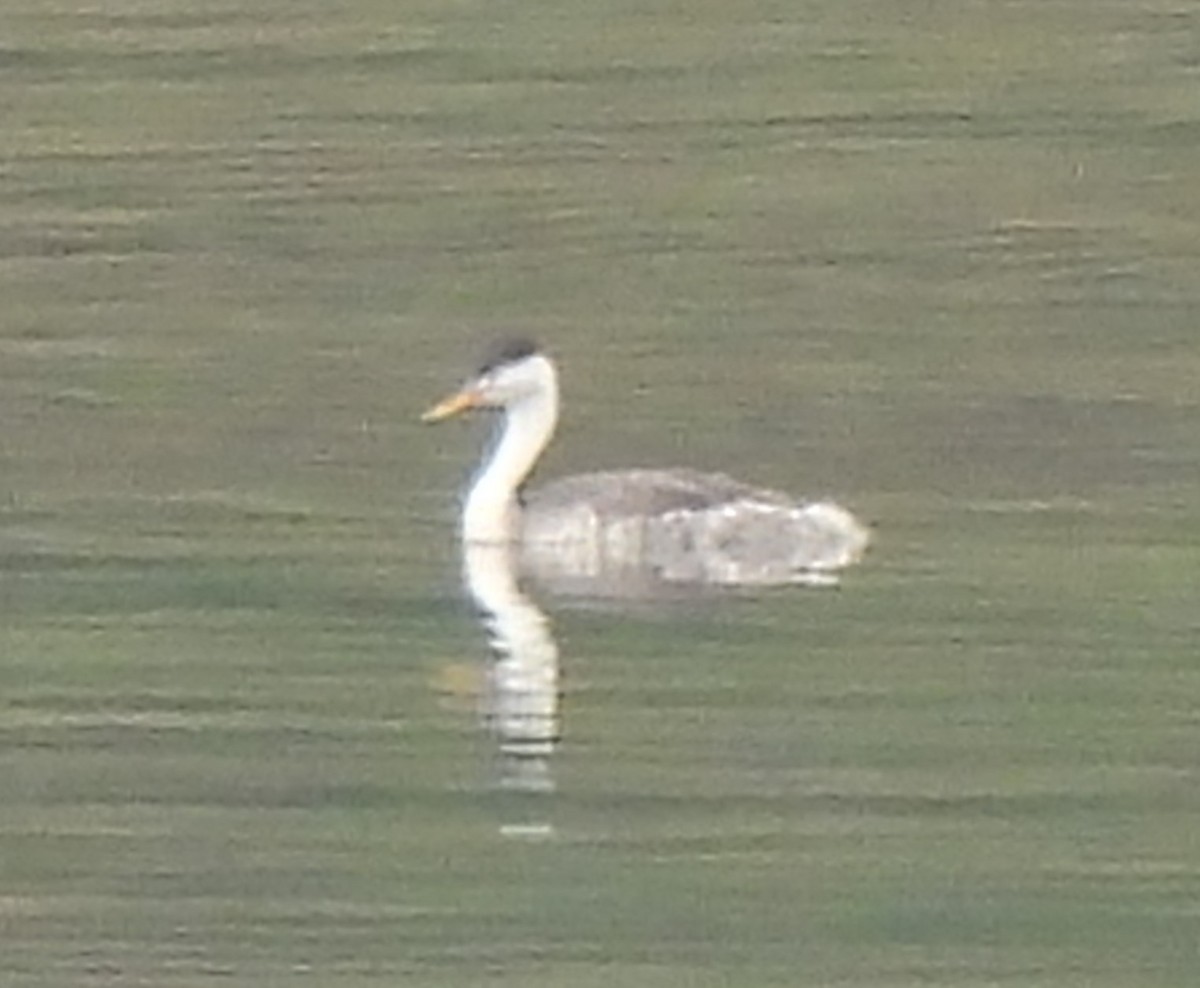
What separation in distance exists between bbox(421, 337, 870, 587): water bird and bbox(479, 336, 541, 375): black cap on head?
1.18ft

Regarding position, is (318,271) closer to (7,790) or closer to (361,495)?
(361,495)

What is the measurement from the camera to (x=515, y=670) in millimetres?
18109

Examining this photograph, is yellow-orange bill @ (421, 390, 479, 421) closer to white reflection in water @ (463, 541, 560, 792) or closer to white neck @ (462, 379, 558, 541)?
white neck @ (462, 379, 558, 541)

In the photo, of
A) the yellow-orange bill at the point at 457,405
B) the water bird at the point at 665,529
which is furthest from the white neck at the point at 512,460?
the yellow-orange bill at the point at 457,405

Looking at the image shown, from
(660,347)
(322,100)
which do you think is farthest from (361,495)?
(322,100)

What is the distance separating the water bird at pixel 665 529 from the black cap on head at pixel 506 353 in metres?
0.36

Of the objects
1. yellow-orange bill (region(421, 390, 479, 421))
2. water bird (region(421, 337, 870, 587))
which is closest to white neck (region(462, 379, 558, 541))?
water bird (region(421, 337, 870, 587))

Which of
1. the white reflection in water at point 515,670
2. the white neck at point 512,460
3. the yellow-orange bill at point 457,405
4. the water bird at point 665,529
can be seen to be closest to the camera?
the white reflection in water at point 515,670

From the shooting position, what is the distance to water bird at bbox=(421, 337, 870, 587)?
1934cm

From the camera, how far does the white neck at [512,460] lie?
19953 mm

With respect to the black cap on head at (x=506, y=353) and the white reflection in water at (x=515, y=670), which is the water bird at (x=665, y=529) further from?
the black cap on head at (x=506, y=353)

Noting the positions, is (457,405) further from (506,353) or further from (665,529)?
(665,529)

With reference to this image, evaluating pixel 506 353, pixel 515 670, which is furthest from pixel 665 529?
pixel 515 670

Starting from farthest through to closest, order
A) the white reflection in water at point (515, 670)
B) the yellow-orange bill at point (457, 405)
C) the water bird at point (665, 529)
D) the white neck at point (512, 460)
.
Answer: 1. the yellow-orange bill at point (457, 405)
2. the white neck at point (512, 460)
3. the water bird at point (665, 529)
4. the white reflection in water at point (515, 670)
